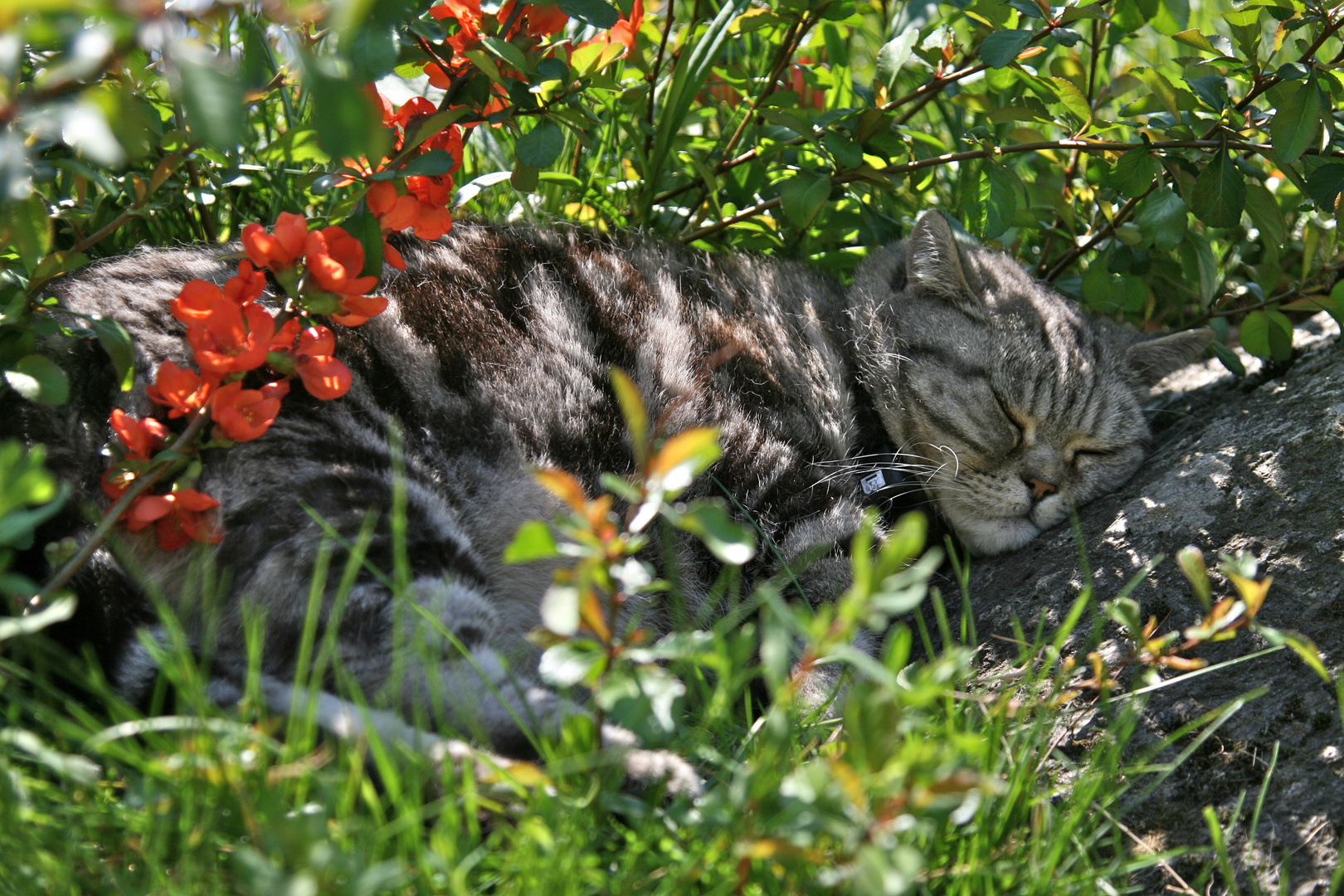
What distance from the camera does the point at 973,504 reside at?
232 cm

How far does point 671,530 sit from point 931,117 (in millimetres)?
2012

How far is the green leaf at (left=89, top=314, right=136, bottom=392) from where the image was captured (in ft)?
4.55

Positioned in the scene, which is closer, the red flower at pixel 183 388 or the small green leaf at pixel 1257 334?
the red flower at pixel 183 388

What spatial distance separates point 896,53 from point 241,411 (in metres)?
1.49

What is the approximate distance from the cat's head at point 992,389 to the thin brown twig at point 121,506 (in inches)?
62.5

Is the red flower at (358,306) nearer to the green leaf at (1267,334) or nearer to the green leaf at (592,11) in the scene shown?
the green leaf at (592,11)

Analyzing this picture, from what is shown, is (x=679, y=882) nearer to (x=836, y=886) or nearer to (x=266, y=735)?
(x=836, y=886)

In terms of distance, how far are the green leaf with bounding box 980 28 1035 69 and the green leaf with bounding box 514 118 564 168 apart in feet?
2.69

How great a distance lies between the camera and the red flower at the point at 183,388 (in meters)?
1.40

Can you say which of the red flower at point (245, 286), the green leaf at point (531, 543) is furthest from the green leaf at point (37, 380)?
the green leaf at point (531, 543)

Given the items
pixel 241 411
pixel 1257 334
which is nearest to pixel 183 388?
pixel 241 411

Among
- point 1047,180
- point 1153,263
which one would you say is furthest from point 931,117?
point 1153,263

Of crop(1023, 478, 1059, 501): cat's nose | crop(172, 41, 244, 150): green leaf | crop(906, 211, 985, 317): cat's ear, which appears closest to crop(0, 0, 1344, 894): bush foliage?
crop(172, 41, 244, 150): green leaf

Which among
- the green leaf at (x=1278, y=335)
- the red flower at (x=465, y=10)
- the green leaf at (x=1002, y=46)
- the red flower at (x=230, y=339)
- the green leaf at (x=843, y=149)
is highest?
the red flower at (x=465, y=10)
